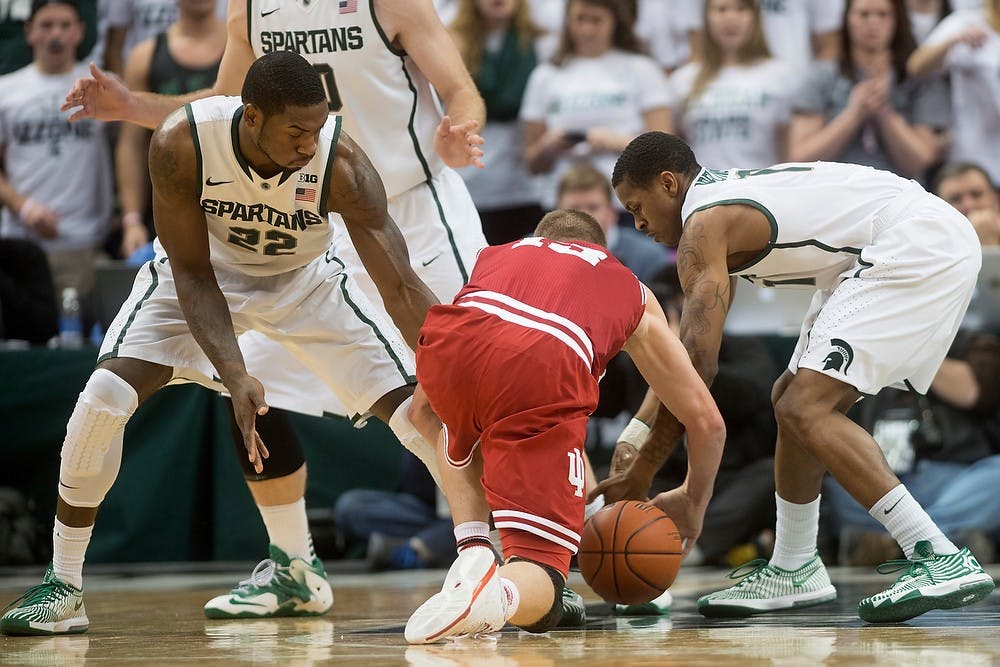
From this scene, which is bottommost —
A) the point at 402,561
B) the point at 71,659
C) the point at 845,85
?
the point at 402,561

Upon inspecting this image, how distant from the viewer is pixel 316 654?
138 inches

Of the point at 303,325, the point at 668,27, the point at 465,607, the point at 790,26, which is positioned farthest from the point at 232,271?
the point at 668,27

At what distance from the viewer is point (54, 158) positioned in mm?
8867

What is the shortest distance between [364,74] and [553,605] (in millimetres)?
2350

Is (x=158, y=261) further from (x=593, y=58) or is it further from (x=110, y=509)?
(x=593, y=58)

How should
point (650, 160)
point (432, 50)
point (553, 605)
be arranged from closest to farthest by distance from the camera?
point (553, 605), point (650, 160), point (432, 50)

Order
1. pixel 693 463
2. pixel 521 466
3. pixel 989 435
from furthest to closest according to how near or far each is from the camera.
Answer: pixel 989 435 < pixel 693 463 < pixel 521 466

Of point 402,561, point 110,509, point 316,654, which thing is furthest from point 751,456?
point 316,654

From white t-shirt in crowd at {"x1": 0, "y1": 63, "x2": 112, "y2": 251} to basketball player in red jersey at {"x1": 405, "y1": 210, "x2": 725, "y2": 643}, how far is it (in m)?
5.40

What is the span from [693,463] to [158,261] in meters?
1.98

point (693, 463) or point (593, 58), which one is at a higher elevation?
point (593, 58)

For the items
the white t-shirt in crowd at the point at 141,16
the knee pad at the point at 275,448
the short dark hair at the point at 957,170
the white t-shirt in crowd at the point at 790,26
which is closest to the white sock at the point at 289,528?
the knee pad at the point at 275,448

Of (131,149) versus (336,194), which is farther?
(131,149)

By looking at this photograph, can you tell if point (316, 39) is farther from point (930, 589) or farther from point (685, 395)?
point (930, 589)
